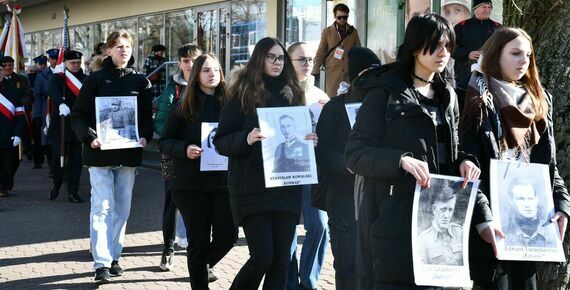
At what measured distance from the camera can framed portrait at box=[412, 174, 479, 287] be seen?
3445mm

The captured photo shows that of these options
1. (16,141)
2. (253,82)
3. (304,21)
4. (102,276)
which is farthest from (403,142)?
(304,21)

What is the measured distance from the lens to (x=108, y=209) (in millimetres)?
7133

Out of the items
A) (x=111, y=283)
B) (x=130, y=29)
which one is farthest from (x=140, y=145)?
(x=130, y=29)

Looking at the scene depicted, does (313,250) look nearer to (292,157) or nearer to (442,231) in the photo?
(292,157)

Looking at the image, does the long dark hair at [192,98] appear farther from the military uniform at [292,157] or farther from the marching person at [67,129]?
the marching person at [67,129]

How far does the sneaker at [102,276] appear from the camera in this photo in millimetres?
6898

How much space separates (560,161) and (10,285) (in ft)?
15.2

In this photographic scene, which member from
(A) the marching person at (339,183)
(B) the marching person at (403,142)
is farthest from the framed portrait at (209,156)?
(B) the marching person at (403,142)

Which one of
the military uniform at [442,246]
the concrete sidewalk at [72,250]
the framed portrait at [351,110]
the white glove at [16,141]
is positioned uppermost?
the framed portrait at [351,110]

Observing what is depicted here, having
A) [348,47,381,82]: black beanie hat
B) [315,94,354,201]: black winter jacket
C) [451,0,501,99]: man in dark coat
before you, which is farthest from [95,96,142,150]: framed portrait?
[451,0,501,99]: man in dark coat

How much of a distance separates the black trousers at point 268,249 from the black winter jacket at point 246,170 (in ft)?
0.21

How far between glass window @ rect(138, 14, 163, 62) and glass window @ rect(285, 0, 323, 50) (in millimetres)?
5679

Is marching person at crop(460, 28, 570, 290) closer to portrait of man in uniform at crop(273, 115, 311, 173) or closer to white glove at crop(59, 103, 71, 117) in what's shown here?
portrait of man in uniform at crop(273, 115, 311, 173)

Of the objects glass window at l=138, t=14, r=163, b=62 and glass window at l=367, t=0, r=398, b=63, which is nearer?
glass window at l=367, t=0, r=398, b=63
